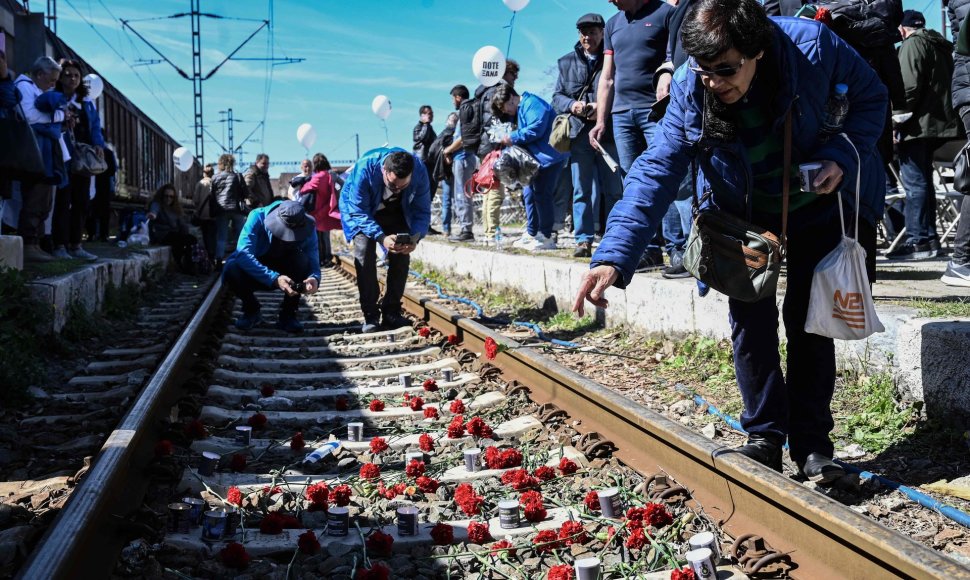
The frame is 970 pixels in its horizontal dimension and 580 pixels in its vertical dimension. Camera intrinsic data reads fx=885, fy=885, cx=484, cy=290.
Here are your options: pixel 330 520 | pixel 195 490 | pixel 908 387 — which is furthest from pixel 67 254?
pixel 908 387

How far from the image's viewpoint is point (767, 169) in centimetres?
301

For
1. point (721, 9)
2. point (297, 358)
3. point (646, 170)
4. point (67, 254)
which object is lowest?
point (297, 358)

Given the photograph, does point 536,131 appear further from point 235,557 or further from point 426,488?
point 235,557

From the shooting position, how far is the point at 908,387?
12.9 ft

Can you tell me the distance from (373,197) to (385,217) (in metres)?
0.27

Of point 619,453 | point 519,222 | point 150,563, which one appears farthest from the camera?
point 519,222

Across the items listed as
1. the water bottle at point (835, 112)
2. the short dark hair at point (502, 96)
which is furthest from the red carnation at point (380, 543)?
the short dark hair at point (502, 96)

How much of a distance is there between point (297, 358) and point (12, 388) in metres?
1.97

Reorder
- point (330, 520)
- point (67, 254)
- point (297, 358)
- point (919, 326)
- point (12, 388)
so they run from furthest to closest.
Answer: point (67, 254) → point (297, 358) → point (12, 388) → point (919, 326) → point (330, 520)

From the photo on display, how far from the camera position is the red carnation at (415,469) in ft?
11.2

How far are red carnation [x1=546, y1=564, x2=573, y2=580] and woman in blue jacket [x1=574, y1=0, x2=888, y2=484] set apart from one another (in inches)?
30.3

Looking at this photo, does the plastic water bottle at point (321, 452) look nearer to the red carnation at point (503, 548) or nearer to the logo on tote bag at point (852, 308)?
the red carnation at point (503, 548)

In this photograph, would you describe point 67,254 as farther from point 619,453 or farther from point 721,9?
point 721,9

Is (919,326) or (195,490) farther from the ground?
(919,326)
